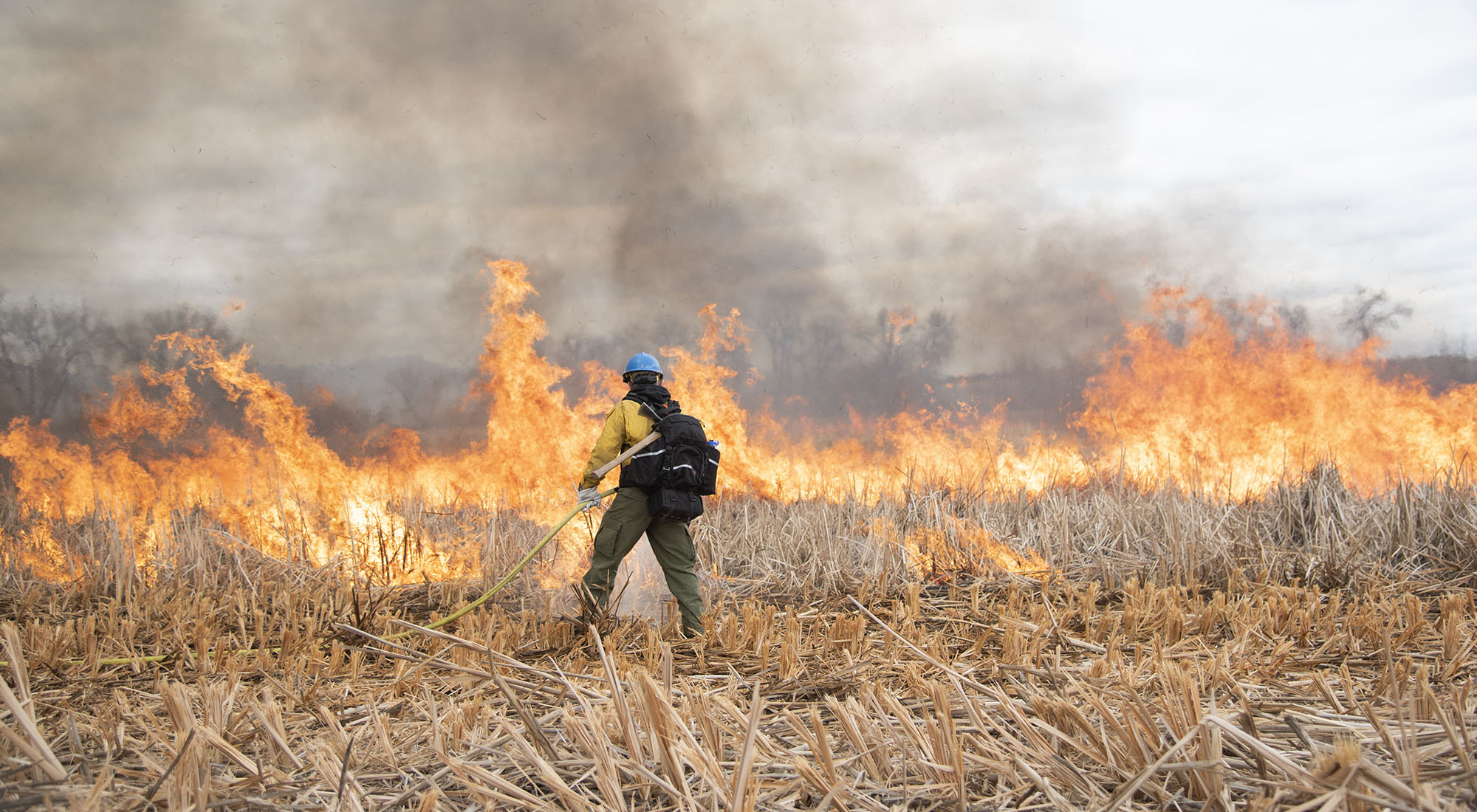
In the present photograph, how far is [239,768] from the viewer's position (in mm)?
2066

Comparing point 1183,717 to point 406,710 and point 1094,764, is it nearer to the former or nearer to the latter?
point 1094,764

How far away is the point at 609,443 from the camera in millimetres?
5492

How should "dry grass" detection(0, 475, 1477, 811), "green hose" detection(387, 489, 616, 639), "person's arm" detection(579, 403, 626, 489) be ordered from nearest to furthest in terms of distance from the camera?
"dry grass" detection(0, 475, 1477, 811), "green hose" detection(387, 489, 616, 639), "person's arm" detection(579, 403, 626, 489)

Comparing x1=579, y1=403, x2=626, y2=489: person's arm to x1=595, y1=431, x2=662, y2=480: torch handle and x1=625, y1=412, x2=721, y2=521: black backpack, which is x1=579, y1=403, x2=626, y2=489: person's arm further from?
x1=625, y1=412, x2=721, y2=521: black backpack

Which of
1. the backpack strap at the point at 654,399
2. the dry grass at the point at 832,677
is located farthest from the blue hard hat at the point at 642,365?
the dry grass at the point at 832,677

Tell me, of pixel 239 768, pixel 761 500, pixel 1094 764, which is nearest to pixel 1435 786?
pixel 1094 764

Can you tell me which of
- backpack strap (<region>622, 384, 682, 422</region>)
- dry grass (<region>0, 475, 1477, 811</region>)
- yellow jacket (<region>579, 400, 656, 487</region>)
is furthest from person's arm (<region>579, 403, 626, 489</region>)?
dry grass (<region>0, 475, 1477, 811</region>)

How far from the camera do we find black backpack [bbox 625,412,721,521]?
5.32 m

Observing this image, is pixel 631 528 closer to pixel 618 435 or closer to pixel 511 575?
pixel 618 435

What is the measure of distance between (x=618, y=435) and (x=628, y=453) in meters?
0.23

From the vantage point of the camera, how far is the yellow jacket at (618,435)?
547 cm

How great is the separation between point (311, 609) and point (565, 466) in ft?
19.1

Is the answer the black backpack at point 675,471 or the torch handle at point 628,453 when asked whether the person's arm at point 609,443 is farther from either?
the black backpack at point 675,471

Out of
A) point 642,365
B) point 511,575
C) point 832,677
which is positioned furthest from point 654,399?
point 832,677
